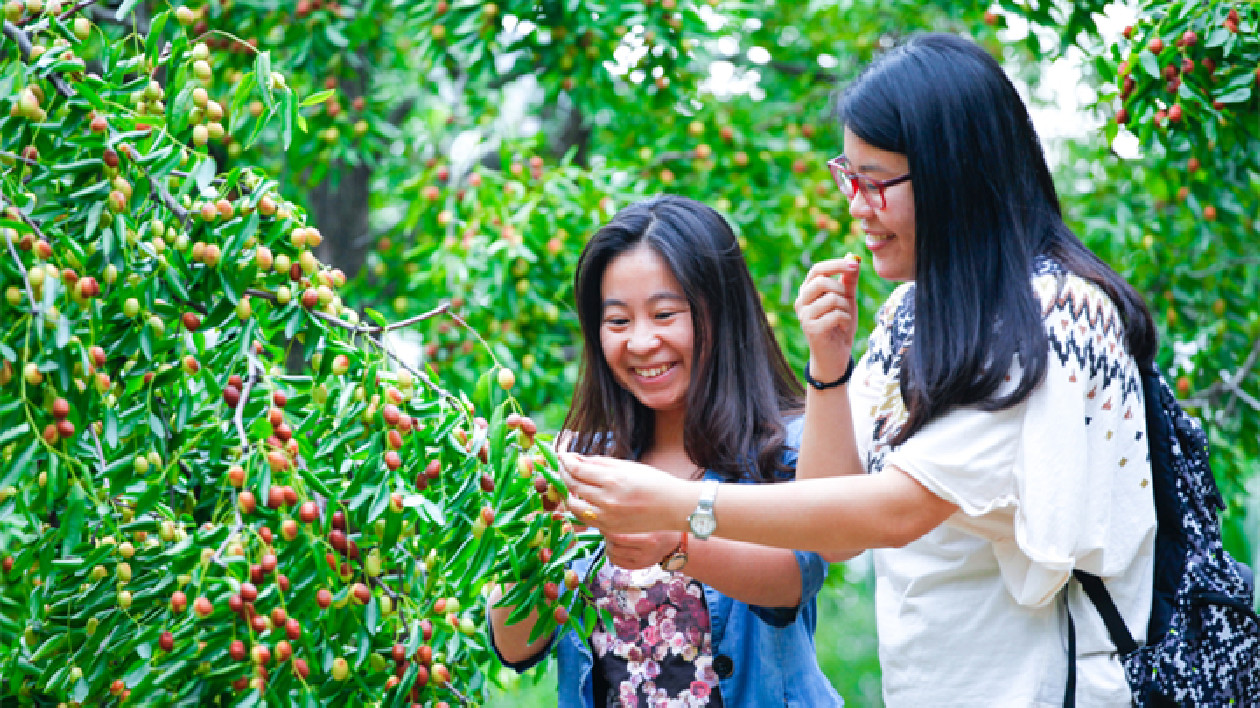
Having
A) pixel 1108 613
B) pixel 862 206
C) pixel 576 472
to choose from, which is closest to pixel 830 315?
pixel 862 206

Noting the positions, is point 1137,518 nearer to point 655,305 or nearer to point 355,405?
point 655,305

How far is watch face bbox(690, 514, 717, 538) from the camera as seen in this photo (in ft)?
5.67

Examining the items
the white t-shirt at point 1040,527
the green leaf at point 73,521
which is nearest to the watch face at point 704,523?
the white t-shirt at point 1040,527

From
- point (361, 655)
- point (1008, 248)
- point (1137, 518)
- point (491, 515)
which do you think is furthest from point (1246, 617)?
point (361, 655)

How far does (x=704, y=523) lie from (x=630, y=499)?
0.11 meters

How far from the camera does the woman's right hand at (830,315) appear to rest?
188 centimetres

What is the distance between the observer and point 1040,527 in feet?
5.11

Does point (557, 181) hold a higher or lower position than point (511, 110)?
higher

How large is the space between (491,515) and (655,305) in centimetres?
66

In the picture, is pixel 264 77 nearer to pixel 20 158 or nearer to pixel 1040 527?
pixel 20 158

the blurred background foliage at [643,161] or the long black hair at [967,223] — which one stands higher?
the long black hair at [967,223]

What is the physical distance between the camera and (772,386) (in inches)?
89.5

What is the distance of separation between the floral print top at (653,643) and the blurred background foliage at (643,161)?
1.56 metres

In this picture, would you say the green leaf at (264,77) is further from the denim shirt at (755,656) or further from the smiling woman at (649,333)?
the denim shirt at (755,656)
